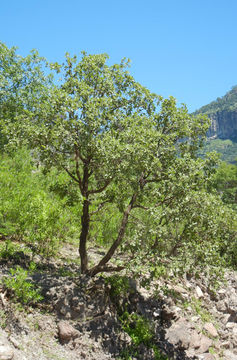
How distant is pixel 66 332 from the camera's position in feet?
23.6

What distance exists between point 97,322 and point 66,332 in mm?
1140

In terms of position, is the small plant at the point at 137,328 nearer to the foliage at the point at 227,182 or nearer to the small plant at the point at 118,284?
the small plant at the point at 118,284

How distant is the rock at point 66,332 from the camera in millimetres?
7156

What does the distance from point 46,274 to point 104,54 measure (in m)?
6.79

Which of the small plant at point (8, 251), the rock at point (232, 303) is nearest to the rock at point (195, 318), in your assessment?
the rock at point (232, 303)

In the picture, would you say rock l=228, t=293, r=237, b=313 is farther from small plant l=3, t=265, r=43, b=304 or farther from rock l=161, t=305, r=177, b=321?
small plant l=3, t=265, r=43, b=304

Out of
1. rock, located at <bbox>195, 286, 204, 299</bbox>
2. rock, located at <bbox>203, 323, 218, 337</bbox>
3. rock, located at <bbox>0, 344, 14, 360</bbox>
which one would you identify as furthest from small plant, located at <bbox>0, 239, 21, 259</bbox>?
rock, located at <bbox>195, 286, 204, 299</bbox>

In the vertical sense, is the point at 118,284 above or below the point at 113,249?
below

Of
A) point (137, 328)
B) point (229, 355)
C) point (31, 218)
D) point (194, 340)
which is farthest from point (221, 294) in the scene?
point (31, 218)

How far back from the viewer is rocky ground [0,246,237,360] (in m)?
6.76

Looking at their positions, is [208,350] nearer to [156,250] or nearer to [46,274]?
[156,250]

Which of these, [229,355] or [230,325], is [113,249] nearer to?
[229,355]

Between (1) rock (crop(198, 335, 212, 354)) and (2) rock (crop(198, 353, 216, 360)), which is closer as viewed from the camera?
(2) rock (crop(198, 353, 216, 360))

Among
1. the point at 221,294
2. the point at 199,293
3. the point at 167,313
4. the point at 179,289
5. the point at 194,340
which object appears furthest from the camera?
the point at 221,294
